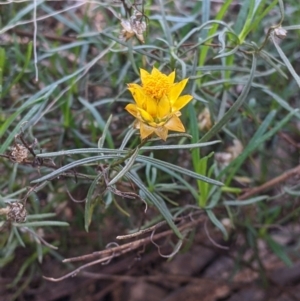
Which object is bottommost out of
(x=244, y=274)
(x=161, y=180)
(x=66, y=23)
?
(x=244, y=274)

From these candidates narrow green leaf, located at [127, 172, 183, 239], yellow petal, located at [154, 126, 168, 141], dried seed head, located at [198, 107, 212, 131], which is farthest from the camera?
dried seed head, located at [198, 107, 212, 131]

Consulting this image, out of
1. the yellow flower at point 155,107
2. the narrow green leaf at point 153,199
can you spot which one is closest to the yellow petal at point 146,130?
the yellow flower at point 155,107

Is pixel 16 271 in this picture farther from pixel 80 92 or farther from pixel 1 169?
pixel 80 92

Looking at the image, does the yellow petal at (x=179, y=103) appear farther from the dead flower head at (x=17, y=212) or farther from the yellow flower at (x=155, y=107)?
the dead flower head at (x=17, y=212)

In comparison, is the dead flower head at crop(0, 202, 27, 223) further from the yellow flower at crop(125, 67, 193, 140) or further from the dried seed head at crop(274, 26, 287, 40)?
the dried seed head at crop(274, 26, 287, 40)

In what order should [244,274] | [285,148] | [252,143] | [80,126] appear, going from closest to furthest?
[252,143] → [80,126] → [285,148] → [244,274]

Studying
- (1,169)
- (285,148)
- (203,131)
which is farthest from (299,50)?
(1,169)

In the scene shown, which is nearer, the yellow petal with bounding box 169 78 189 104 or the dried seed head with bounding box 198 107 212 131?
the yellow petal with bounding box 169 78 189 104

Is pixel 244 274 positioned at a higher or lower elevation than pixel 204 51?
lower

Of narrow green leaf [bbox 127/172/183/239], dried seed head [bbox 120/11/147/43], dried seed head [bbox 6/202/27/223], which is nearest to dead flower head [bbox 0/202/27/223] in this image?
dried seed head [bbox 6/202/27/223]
